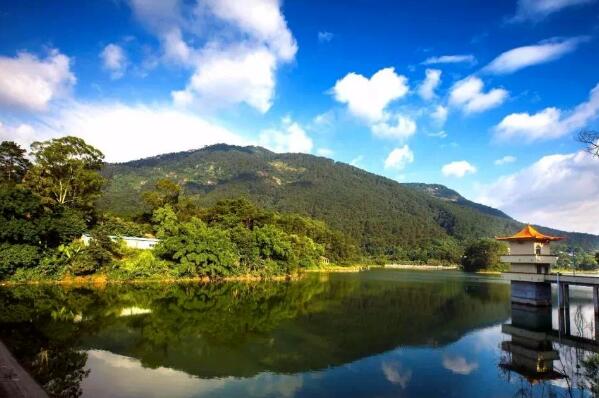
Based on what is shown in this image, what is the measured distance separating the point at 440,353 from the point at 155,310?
16554 millimetres

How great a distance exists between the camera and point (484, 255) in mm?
98062

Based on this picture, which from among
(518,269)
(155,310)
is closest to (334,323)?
(155,310)

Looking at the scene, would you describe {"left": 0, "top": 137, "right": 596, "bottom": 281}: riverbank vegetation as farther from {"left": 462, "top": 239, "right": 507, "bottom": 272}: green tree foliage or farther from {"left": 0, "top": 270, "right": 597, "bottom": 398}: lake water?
{"left": 462, "top": 239, "right": 507, "bottom": 272}: green tree foliage

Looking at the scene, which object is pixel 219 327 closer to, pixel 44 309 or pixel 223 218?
pixel 44 309

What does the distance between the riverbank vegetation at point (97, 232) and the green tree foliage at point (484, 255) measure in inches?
2285

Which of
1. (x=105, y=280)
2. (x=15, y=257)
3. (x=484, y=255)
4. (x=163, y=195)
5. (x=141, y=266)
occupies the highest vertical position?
(x=163, y=195)

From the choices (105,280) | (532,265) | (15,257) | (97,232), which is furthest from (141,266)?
(532,265)

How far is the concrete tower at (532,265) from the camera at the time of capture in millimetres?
28750

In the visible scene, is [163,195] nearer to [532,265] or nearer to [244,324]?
[244,324]

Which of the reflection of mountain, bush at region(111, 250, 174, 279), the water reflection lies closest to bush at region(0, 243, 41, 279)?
the reflection of mountain

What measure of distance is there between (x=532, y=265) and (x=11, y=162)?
170 ft

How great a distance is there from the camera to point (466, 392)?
41.3 feet

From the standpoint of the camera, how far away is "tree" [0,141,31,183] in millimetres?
44188

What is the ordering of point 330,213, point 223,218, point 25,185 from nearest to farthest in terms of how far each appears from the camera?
1. point 25,185
2. point 223,218
3. point 330,213
